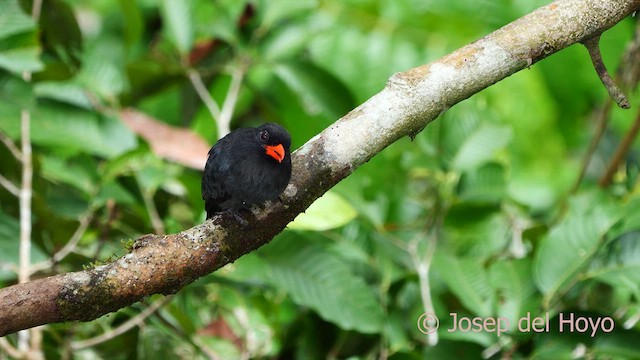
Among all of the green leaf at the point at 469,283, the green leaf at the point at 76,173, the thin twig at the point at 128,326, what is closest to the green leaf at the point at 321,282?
the green leaf at the point at 469,283

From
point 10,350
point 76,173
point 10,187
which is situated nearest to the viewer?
point 10,350

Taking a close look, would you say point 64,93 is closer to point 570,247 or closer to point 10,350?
point 10,350

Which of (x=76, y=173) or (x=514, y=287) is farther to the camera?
(x=76, y=173)

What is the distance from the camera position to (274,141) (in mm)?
1927

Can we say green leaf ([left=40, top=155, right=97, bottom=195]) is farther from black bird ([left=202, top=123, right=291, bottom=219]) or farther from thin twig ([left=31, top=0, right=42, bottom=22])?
black bird ([left=202, top=123, right=291, bottom=219])

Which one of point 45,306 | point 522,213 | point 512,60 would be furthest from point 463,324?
point 45,306

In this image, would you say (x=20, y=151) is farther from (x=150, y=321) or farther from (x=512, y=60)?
(x=512, y=60)

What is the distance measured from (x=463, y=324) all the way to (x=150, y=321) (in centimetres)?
95

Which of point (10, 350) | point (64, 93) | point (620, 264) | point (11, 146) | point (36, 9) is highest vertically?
point (36, 9)

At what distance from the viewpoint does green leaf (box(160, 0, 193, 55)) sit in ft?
10.7

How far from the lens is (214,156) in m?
2.00

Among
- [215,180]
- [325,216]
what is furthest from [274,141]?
[325,216]

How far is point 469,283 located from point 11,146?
5.01 feet

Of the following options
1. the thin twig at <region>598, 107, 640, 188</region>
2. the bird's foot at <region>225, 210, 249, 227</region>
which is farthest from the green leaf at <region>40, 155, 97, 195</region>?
the thin twig at <region>598, 107, 640, 188</region>
